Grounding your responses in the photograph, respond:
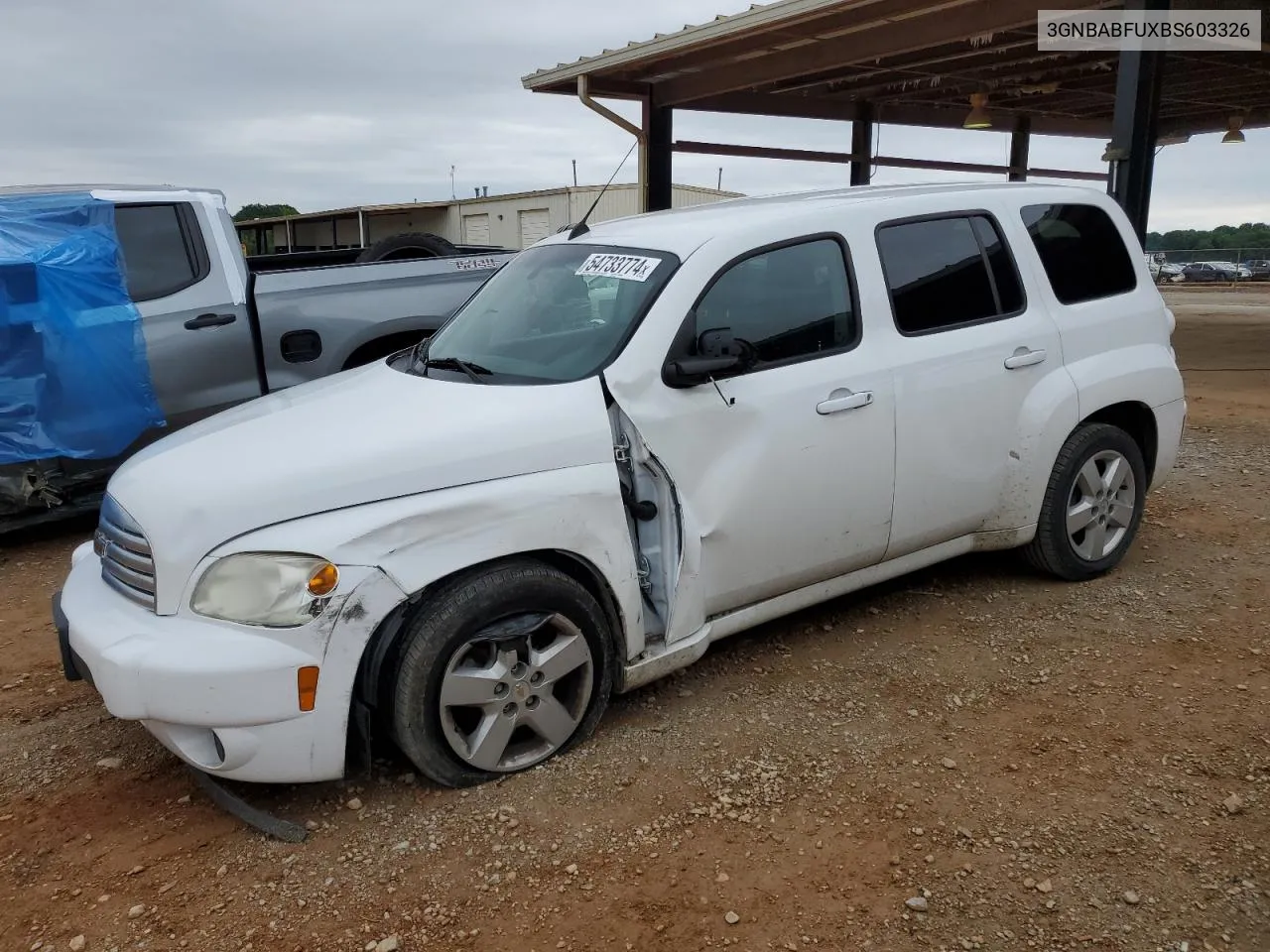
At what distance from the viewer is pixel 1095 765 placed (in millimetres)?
3188

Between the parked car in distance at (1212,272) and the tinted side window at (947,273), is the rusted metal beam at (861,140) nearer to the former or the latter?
the tinted side window at (947,273)

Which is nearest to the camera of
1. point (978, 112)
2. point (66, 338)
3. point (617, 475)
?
point (617, 475)

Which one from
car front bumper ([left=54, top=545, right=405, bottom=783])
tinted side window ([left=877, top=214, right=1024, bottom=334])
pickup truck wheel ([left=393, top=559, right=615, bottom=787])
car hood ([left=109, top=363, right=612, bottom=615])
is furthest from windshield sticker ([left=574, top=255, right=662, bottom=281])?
car front bumper ([left=54, top=545, right=405, bottom=783])

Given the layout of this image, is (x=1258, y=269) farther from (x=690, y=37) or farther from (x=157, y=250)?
(x=157, y=250)

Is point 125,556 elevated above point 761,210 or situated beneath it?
situated beneath

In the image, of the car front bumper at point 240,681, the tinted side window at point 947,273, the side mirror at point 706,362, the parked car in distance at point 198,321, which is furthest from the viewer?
the parked car in distance at point 198,321

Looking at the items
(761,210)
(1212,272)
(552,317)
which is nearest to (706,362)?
(552,317)

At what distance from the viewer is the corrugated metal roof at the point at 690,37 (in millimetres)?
8562

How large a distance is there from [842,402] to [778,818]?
1.54 meters

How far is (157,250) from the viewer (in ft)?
19.2

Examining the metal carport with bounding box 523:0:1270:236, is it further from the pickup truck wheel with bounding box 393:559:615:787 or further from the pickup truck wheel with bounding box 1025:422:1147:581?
the pickup truck wheel with bounding box 393:559:615:787

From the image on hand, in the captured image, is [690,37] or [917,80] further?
[917,80]

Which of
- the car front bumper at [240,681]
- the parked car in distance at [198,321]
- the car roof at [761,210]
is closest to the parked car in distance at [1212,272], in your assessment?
the car roof at [761,210]

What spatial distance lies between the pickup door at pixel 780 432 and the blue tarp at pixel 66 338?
364 cm
